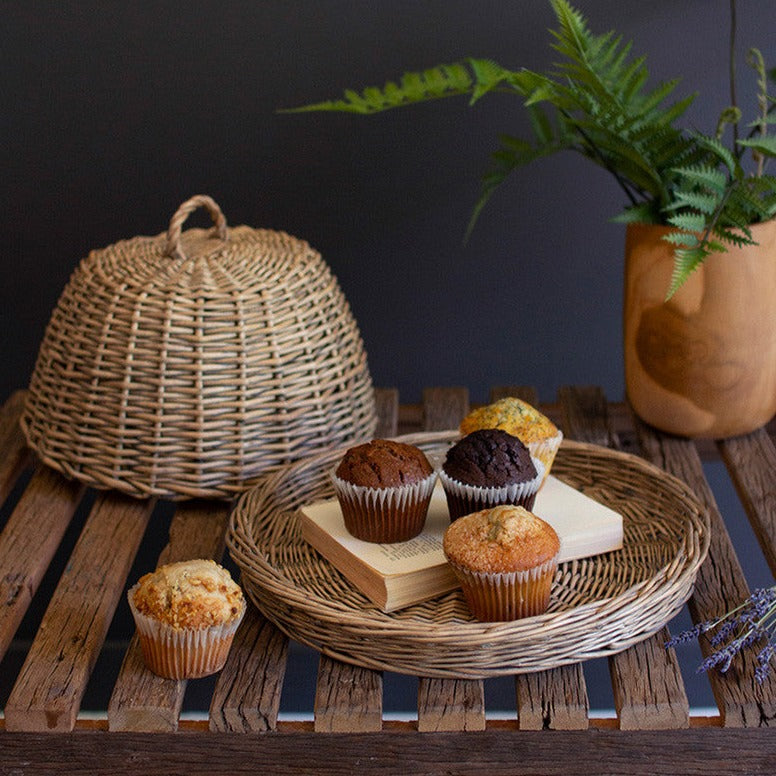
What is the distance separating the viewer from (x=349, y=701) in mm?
977

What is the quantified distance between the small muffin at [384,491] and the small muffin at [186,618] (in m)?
0.17

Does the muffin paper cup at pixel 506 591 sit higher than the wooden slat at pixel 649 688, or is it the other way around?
the muffin paper cup at pixel 506 591

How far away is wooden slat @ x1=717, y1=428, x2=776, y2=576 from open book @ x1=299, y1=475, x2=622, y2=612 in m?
0.20

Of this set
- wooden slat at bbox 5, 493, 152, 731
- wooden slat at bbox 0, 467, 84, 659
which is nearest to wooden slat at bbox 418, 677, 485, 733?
wooden slat at bbox 5, 493, 152, 731

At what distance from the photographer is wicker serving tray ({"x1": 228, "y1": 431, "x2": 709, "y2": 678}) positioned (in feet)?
3.21

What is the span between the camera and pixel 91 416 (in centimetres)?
133

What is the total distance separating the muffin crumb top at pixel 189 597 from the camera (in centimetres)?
99

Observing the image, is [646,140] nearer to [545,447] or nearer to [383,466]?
[545,447]

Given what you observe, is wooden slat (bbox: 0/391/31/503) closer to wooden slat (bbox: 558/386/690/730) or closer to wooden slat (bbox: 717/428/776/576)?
wooden slat (bbox: 558/386/690/730)

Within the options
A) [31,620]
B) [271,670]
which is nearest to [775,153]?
[271,670]

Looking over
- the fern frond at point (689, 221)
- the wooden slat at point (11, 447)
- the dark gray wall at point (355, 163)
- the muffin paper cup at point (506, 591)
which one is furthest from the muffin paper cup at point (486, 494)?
the dark gray wall at point (355, 163)

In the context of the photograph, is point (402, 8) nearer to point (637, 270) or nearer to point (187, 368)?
point (637, 270)

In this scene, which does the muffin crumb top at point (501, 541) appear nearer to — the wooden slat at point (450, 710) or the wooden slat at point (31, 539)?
the wooden slat at point (450, 710)

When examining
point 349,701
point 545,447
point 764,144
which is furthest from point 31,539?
point 764,144
